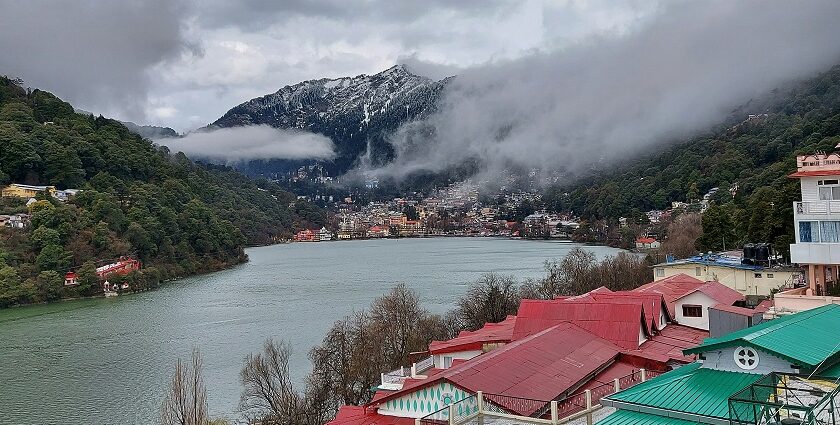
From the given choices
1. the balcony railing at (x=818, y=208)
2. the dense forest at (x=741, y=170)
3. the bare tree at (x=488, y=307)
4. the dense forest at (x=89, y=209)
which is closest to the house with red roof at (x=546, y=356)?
the balcony railing at (x=818, y=208)

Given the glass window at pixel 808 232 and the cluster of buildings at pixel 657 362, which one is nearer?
the cluster of buildings at pixel 657 362

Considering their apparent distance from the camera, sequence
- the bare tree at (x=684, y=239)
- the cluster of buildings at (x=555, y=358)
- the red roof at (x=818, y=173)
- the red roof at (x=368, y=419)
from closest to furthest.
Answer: the cluster of buildings at (x=555, y=358)
the red roof at (x=368, y=419)
the red roof at (x=818, y=173)
the bare tree at (x=684, y=239)

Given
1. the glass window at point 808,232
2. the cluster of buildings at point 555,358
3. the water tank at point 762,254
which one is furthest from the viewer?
the water tank at point 762,254

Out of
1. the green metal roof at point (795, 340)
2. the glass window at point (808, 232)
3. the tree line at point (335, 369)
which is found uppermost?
the glass window at point (808, 232)

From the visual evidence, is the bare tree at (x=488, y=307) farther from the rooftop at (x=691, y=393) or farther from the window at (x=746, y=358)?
the window at (x=746, y=358)

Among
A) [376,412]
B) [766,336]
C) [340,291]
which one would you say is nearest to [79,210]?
[340,291]

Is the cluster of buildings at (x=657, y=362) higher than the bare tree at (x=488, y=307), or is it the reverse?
the cluster of buildings at (x=657, y=362)
